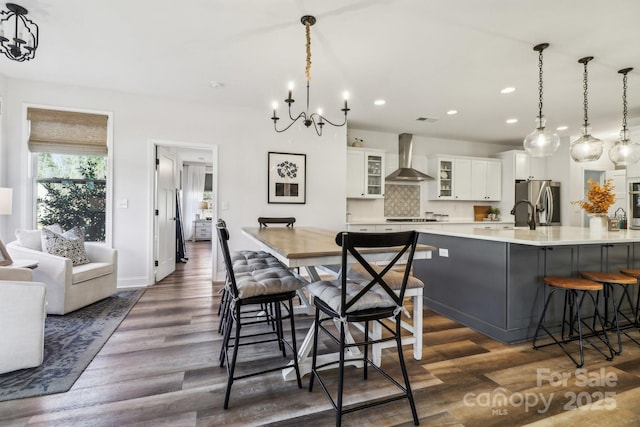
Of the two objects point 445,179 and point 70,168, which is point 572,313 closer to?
point 445,179

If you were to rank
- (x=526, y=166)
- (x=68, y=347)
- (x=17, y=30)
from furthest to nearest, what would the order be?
(x=526, y=166) → (x=17, y=30) → (x=68, y=347)

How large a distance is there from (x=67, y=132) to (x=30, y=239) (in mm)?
1466

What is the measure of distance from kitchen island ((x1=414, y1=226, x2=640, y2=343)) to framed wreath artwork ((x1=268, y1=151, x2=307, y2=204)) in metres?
2.36

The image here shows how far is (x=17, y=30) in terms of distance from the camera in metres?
2.49

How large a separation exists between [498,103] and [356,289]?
397 centimetres

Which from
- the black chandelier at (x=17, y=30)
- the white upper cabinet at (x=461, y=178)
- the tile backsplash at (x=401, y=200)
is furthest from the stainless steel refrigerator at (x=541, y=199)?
the black chandelier at (x=17, y=30)

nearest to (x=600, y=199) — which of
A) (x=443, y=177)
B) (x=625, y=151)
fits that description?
(x=625, y=151)

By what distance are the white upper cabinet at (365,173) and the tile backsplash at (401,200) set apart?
0.54 metres

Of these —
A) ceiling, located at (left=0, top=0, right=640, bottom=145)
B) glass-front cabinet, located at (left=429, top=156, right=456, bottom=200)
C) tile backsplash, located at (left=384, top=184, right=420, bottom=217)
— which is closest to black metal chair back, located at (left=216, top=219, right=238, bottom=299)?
ceiling, located at (left=0, top=0, right=640, bottom=145)

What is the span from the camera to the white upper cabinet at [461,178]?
6.22 meters

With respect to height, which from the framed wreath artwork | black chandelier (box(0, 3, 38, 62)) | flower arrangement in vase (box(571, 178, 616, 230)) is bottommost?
flower arrangement in vase (box(571, 178, 616, 230))

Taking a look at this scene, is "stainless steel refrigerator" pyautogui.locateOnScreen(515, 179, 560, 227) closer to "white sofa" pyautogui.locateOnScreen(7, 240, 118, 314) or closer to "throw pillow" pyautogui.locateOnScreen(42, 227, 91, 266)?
"white sofa" pyautogui.locateOnScreen(7, 240, 118, 314)

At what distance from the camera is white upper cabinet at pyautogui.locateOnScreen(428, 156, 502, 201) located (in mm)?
6219

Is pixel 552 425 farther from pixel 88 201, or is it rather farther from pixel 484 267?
pixel 88 201
